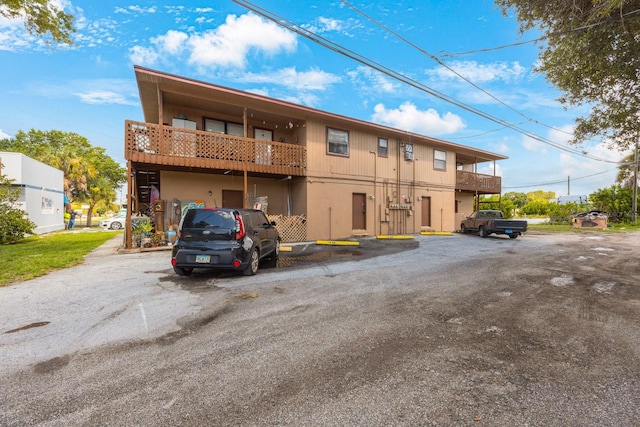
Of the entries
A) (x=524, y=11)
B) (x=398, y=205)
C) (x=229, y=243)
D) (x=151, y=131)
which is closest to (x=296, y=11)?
(x=524, y=11)

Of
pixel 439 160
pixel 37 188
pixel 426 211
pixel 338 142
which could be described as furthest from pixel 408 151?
pixel 37 188

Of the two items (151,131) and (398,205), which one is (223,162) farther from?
(398,205)

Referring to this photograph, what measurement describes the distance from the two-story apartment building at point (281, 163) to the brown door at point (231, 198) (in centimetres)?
5

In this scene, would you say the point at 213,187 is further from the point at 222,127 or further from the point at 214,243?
the point at 214,243

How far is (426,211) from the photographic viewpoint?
2023 cm

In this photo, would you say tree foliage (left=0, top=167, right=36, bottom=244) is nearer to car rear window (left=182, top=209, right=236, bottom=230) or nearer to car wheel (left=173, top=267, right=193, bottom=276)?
car wheel (left=173, top=267, right=193, bottom=276)

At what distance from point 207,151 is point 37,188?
1492cm

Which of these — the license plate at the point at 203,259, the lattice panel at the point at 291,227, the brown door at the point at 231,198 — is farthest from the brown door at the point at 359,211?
the license plate at the point at 203,259

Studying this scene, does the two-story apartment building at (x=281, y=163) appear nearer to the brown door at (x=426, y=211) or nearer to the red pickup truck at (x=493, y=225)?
the brown door at (x=426, y=211)

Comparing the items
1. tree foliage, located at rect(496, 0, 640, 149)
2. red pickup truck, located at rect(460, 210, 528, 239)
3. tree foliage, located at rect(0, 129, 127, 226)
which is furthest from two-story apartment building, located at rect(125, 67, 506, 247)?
tree foliage, located at rect(0, 129, 127, 226)

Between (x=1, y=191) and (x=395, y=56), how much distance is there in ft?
60.1

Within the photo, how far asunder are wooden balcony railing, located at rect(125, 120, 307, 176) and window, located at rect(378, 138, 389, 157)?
5.36 metres

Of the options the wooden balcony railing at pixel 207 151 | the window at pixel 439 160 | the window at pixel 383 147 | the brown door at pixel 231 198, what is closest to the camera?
the wooden balcony railing at pixel 207 151

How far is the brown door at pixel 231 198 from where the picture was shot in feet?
48.2
